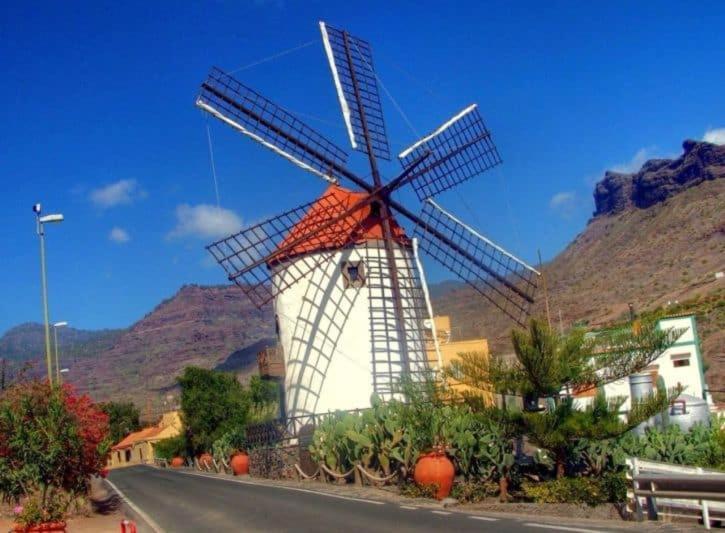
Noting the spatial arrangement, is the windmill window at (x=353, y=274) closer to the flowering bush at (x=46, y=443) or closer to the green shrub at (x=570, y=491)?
→ the flowering bush at (x=46, y=443)

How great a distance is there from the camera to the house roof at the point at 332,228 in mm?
29359

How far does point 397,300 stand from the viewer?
28.7 m

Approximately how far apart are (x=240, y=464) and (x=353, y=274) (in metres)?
10.2

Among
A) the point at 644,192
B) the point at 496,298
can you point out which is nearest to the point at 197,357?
the point at 644,192

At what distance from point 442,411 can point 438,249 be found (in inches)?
470

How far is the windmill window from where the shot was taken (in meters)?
29.5

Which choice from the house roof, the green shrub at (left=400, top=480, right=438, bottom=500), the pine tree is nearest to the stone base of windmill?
the house roof

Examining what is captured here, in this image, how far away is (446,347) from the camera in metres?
34.7

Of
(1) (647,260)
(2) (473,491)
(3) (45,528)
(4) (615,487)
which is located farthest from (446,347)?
(1) (647,260)

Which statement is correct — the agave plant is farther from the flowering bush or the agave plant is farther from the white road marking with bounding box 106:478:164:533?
the flowering bush

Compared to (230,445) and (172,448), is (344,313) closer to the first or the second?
(230,445)

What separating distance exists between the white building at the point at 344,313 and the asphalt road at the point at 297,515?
462cm

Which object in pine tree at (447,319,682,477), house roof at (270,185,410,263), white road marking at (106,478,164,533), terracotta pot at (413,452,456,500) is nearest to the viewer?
pine tree at (447,319,682,477)

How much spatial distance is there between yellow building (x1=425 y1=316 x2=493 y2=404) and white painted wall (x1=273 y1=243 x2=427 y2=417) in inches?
19.4
